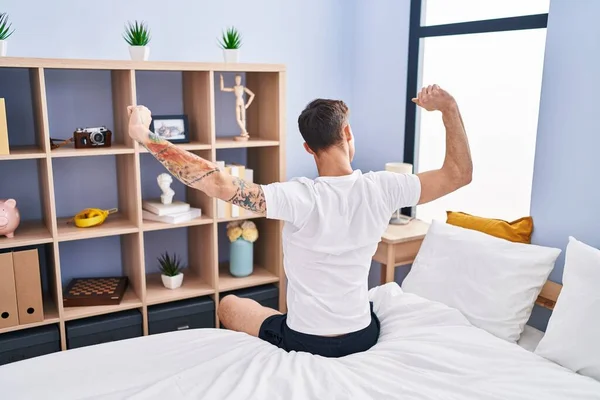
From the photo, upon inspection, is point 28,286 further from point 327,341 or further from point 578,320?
point 578,320

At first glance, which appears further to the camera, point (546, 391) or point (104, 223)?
point (104, 223)

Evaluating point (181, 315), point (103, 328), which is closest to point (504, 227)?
point (181, 315)

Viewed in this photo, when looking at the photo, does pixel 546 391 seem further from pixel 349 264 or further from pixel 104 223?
pixel 104 223

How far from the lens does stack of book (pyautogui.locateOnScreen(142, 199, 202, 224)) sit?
2828 mm

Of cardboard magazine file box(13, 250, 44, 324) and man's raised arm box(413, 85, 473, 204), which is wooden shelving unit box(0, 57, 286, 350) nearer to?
cardboard magazine file box(13, 250, 44, 324)

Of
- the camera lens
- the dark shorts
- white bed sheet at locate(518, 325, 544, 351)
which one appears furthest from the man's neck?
the camera lens

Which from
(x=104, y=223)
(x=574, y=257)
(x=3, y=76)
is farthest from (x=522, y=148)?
(x=3, y=76)

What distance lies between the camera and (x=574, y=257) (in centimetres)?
209

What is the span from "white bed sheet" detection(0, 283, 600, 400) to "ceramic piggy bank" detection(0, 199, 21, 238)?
35.8 inches

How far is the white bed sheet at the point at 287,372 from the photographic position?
1.59 meters

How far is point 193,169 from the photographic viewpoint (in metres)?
1.70

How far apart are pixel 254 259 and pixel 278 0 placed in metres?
1.50

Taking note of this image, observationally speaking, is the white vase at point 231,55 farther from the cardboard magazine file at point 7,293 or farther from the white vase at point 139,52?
the cardboard magazine file at point 7,293

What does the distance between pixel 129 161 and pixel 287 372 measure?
58.6 inches
